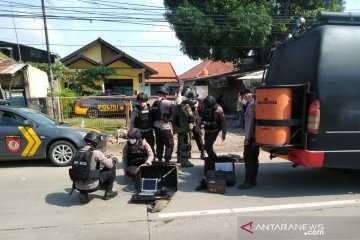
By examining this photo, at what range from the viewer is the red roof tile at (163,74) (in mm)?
40781

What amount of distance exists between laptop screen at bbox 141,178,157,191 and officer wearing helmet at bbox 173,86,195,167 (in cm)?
196

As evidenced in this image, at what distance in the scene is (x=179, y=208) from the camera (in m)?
4.51

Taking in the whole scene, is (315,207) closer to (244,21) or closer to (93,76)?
(244,21)

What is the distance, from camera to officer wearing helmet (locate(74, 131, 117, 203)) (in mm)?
4727

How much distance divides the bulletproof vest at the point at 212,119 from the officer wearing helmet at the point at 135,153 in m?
1.57

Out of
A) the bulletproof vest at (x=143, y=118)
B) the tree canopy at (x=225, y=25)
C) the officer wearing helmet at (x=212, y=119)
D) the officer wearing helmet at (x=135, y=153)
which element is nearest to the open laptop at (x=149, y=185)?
the officer wearing helmet at (x=135, y=153)

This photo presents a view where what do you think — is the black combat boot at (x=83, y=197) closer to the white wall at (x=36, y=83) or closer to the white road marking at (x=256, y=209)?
the white road marking at (x=256, y=209)

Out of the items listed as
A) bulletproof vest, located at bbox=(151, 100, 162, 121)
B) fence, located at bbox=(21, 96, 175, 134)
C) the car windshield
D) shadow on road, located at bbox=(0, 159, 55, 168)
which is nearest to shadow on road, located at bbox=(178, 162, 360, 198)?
bulletproof vest, located at bbox=(151, 100, 162, 121)

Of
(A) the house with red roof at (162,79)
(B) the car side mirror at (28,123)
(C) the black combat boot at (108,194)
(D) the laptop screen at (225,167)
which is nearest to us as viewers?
(C) the black combat boot at (108,194)

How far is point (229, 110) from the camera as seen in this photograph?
72.5 feet

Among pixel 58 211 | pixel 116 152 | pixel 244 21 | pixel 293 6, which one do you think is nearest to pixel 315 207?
pixel 58 211

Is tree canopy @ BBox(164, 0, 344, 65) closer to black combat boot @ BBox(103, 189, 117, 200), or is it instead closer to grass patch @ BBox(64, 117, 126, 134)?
grass patch @ BBox(64, 117, 126, 134)

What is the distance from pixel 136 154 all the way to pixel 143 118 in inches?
44.0

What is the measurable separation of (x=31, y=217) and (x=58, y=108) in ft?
28.0
